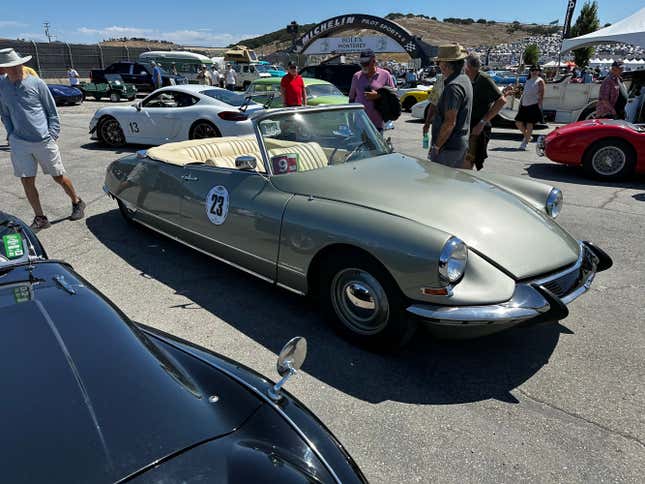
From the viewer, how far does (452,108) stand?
15.3 feet

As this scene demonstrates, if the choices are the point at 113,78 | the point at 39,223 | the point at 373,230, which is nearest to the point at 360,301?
the point at 373,230

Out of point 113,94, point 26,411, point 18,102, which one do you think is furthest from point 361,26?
point 26,411

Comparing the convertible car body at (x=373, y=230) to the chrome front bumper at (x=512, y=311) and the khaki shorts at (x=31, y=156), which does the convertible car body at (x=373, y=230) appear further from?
the khaki shorts at (x=31, y=156)

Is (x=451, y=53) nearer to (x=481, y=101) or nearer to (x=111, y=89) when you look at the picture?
(x=481, y=101)

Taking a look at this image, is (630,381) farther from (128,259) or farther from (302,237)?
(128,259)

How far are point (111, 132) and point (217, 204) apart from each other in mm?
7631

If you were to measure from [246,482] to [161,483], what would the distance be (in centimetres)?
23

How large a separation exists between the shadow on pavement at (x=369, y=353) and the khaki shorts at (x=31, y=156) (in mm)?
1991

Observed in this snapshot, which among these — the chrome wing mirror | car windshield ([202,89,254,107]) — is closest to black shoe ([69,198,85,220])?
car windshield ([202,89,254,107])

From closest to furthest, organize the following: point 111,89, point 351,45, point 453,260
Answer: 1. point 453,260
2. point 111,89
3. point 351,45

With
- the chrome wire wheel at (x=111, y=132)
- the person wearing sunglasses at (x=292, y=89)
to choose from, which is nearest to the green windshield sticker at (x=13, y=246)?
the person wearing sunglasses at (x=292, y=89)

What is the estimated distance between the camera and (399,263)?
2.64 metres

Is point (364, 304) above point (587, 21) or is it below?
below

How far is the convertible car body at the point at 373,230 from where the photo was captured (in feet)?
8.52
